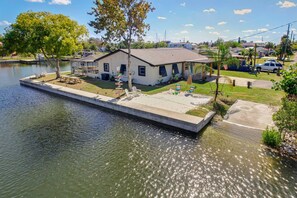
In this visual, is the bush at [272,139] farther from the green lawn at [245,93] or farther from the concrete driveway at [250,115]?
the green lawn at [245,93]

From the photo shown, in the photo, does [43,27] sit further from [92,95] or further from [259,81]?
[259,81]

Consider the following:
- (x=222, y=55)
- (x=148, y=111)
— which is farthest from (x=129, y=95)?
(x=222, y=55)

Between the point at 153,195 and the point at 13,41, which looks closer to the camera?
the point at 153,195

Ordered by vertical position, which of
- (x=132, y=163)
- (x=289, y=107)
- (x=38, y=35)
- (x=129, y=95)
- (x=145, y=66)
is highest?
(x=38, y=35)

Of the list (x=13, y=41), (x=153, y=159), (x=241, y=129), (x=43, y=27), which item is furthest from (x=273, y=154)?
(x=13, y=41)

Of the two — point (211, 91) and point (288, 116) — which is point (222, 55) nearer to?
point (211, 91)

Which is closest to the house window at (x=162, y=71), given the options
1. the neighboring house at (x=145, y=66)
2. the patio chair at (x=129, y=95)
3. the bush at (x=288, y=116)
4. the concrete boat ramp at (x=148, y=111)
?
the neighboring house at (x=145, y=66)
